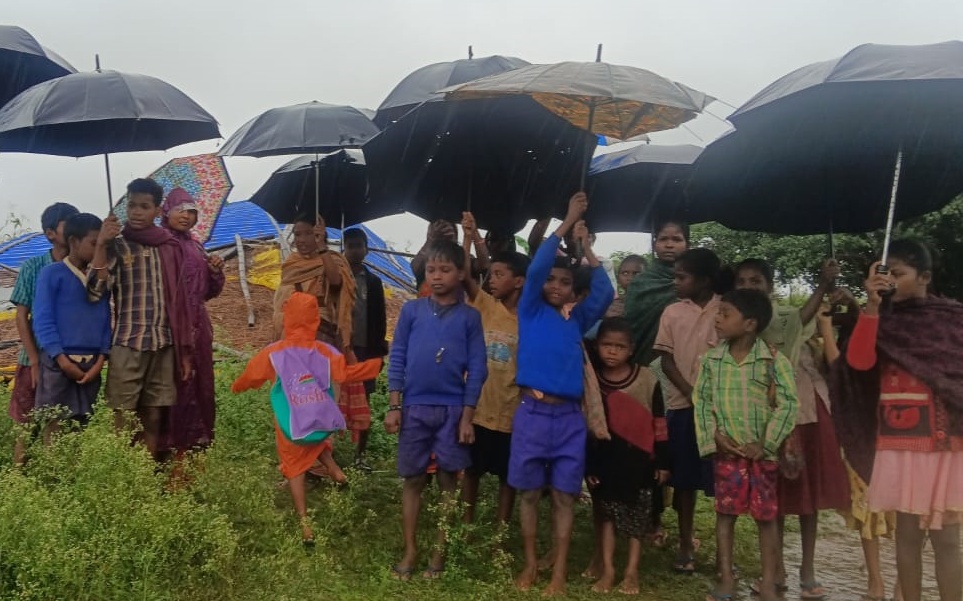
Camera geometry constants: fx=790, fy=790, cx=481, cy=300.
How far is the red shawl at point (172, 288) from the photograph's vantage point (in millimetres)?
4488

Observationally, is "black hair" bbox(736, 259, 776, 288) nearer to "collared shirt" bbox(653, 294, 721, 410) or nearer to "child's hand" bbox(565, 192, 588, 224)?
"collared shirt" bbox(653, 294, 721, 410)

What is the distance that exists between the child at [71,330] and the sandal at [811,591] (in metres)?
4.05

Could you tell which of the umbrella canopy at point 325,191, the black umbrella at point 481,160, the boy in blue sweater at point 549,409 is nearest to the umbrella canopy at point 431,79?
the umbrella canopy at point 325,191

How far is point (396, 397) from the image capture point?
165 inches

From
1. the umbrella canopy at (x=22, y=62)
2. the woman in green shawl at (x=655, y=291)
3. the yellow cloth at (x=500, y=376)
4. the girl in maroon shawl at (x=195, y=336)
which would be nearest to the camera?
the yellow cloth at (x=500, y=376)

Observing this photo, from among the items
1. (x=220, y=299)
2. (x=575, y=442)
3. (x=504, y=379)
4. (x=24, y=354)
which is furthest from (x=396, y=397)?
(x=220, y=299)

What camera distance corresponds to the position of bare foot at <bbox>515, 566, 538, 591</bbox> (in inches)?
155

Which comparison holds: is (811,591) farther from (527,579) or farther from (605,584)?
(527,579)

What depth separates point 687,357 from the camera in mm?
4414

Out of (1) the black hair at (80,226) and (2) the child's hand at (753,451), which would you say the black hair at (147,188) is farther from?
(2) the child's hand at (753,451)

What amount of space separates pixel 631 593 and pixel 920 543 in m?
1.35

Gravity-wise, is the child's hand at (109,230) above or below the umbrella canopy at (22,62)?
below

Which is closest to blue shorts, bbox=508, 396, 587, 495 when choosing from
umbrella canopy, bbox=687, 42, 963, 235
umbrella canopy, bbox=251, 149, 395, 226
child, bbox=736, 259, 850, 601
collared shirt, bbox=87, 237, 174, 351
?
child, bbox=736, 259, 850, 601

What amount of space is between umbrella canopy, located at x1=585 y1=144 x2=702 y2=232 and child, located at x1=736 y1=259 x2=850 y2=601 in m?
1.64
